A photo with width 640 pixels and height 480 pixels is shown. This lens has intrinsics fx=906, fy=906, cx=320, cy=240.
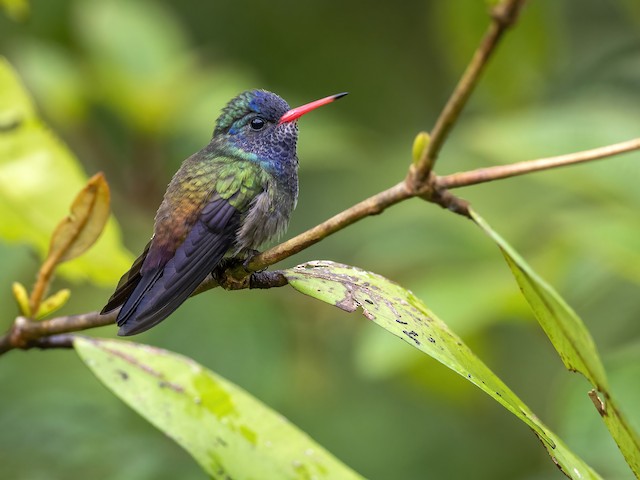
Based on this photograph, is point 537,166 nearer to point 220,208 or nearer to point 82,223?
point 82,223

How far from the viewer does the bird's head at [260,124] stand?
252 centimetres

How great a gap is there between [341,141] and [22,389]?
1.76 meters

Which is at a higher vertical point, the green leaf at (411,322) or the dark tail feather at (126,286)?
the green leaf at (411,322)

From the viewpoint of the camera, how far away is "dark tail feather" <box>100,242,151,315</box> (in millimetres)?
1873

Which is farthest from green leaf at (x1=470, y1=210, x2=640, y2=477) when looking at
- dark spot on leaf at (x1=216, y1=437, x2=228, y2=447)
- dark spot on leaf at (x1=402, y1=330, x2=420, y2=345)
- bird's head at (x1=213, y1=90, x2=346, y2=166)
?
bird's head at (x1=213, y1=90, x2=346, y2=166)

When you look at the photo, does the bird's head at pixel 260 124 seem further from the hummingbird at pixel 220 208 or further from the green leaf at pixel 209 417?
the green leaf at pixel 209 417

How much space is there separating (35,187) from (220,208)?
0.44m

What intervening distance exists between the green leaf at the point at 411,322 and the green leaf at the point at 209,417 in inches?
8.7

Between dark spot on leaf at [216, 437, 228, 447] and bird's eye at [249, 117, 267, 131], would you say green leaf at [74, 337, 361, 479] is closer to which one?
dark spot on leaf at [216, 437, 228, 447]

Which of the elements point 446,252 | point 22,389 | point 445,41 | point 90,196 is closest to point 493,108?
point 445,41

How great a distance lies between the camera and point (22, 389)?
10.8 feet

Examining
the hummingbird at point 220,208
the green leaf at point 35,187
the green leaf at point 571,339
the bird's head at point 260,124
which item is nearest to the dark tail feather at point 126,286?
the hummingbird at point 220,208

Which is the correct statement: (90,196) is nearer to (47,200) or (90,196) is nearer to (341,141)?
(47,200)

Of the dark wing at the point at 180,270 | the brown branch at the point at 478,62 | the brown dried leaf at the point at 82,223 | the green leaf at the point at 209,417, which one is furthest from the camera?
the dark wing at the point at 180,270
